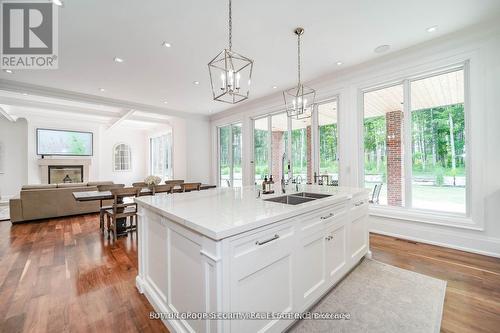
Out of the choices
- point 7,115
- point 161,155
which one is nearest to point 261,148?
point 161,155

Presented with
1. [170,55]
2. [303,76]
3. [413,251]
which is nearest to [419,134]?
[413,251]

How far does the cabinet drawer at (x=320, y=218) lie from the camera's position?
158cm

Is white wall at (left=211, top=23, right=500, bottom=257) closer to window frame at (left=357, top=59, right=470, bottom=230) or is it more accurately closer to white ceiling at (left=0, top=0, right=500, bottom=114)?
window frame at (left=357, top=59, right=470, bottom=230)

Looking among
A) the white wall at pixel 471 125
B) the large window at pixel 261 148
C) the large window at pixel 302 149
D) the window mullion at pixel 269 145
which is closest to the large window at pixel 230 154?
the large window at pixel 261 148

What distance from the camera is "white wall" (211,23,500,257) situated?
2684 mm

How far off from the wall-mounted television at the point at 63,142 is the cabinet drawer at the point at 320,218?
389 inches

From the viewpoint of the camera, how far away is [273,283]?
52.9 inches

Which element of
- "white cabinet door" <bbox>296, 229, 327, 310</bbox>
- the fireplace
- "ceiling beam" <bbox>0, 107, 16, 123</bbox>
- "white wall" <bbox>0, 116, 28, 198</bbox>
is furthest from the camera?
the fireplace

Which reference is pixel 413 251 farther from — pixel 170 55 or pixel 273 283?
pixel 170 55

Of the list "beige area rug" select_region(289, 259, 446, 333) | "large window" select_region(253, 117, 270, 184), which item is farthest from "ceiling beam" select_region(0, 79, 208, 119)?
"beige area rug" select_region(289, 259, 446, 333)

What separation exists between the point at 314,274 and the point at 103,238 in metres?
3.61

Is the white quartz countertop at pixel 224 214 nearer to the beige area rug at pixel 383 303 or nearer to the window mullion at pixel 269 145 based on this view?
the beige area rug at pixel 383 303

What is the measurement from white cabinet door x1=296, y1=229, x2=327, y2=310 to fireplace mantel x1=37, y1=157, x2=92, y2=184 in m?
9.71

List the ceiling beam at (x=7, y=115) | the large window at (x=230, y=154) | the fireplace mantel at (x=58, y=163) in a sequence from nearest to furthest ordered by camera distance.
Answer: the ceiling beam at (x=7, y=115) → the large window at (x=230, y=154) → the fireplace mantel at (x=58, y=163)
